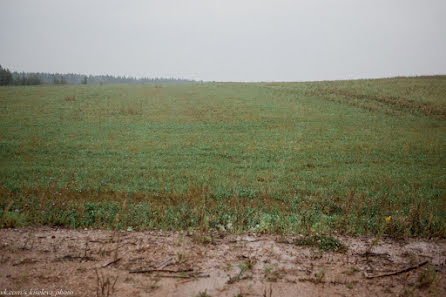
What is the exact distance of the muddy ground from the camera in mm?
3246

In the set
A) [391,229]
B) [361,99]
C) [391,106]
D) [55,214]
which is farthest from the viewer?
[361,99]

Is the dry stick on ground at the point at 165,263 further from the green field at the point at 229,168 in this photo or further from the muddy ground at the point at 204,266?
the green field at the point at 229,168

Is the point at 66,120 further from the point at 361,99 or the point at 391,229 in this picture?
the point at 361,99

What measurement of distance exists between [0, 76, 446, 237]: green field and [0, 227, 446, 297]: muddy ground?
2.41 feet

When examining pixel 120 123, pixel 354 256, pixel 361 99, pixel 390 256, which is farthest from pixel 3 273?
pixel 361 99

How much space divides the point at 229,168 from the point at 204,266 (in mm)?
8269

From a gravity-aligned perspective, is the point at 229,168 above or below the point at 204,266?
below

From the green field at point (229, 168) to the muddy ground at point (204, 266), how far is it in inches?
28.9

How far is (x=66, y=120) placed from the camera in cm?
2262

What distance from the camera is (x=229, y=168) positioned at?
11977 mm

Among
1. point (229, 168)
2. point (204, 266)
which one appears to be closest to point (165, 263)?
point (204, 266)

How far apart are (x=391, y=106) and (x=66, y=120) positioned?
37.1 m

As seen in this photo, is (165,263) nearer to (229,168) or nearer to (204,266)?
(204,266)

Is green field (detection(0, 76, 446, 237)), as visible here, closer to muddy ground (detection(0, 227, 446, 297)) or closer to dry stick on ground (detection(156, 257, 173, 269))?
muddy ground (detection(0, 227, 446, 297))
